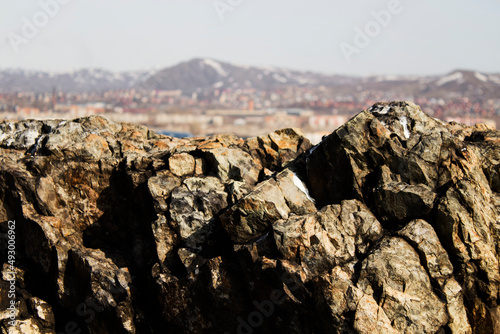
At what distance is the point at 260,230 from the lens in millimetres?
14758

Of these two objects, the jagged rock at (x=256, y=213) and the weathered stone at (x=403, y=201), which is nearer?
the weathered stone at (x=403, y=201)

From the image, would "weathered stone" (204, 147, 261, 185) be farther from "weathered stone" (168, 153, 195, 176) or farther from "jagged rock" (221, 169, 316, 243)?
"jagged rock" (221, 169, 316, 243)

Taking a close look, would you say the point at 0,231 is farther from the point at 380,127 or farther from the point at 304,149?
the point at 380,127

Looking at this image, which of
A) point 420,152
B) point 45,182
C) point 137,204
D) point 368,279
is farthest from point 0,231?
point 420,152

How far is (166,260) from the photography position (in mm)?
15648

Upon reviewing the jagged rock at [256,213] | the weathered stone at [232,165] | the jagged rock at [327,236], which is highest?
the weathered stone at [232,165]

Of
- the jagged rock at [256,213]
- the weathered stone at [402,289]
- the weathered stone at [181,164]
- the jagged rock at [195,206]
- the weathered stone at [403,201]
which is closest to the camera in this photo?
the weathered stone at [402,289]

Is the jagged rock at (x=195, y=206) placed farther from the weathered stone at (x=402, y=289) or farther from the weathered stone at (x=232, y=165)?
the weathered stone at (x=402, y=289)

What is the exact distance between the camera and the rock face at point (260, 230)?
42.1ft

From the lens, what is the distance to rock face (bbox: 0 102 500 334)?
12836 millimetres

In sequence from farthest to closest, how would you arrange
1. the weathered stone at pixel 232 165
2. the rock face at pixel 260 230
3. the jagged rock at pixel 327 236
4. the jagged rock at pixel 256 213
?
the weathered stone at pixel 232 165 → the jagged rock at pixel 256 213 → the jagged rock at pixel 327 236 → the rock face at pixel 260 230

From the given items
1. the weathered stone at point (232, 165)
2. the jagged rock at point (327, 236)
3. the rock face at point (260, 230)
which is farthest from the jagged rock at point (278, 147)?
the jagged rock at point (327, 236)

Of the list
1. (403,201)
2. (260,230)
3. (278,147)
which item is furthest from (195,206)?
(403,201)

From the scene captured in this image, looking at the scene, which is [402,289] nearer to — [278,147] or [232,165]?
[232,165]
